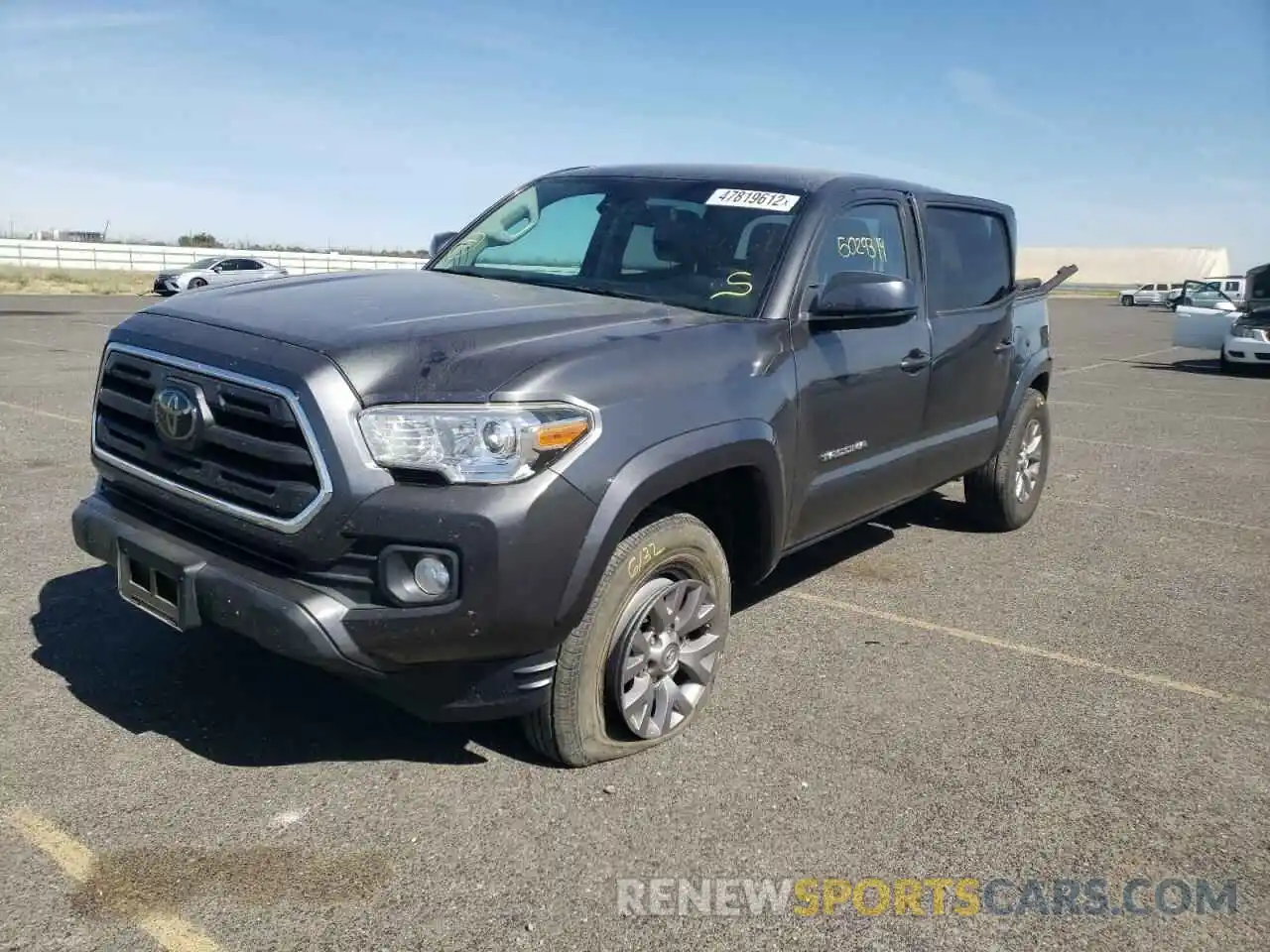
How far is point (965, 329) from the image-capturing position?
5391 millimetres

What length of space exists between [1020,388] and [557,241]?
301 cm

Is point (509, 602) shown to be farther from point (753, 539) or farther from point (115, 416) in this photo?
point (115, 416)

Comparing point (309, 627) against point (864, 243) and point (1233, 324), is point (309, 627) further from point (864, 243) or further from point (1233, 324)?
point (1233, 324)

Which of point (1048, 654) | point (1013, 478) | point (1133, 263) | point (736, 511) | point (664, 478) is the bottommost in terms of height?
point (1048, 654)

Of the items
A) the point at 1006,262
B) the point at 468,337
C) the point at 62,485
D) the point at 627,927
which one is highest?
the point at 1006,262

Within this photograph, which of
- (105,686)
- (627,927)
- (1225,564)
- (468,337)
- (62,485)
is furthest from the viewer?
(62,485)

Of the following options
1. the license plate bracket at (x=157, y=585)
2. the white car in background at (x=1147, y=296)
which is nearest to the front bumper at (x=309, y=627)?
the license plate bracket at (x=157, y=585)

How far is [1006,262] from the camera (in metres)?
6.25

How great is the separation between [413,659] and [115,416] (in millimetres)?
1456

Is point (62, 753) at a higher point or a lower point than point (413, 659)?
lower

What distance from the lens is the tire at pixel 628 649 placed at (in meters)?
3.19

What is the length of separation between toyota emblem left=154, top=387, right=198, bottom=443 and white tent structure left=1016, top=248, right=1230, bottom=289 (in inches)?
4592

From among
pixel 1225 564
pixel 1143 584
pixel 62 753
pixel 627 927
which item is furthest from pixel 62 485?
pixel 1225 564

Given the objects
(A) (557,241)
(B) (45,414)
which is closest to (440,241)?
(A) (557,241)
